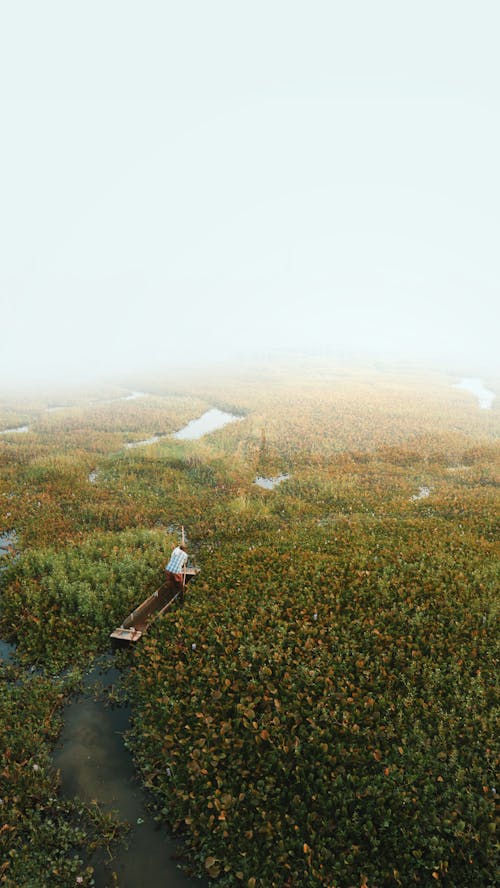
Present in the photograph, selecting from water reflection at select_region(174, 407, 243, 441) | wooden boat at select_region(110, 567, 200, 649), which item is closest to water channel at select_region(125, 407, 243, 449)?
water reflection at select_region(174, 407, 243, 441)

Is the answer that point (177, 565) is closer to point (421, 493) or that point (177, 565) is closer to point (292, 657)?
point (292, 657)

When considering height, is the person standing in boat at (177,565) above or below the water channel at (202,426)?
above

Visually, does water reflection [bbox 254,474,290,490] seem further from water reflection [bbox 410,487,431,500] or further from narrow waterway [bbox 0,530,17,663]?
narrow waterway [bbox 0,530,17,663]

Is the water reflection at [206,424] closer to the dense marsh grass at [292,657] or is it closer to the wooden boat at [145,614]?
the dense marsh grass at [292,657]

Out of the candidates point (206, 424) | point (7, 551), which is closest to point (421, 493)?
point (7, 551)

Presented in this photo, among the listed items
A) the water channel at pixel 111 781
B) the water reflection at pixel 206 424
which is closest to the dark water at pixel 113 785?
the water channel at pixel 111 781

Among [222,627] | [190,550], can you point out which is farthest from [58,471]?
[222,627]
